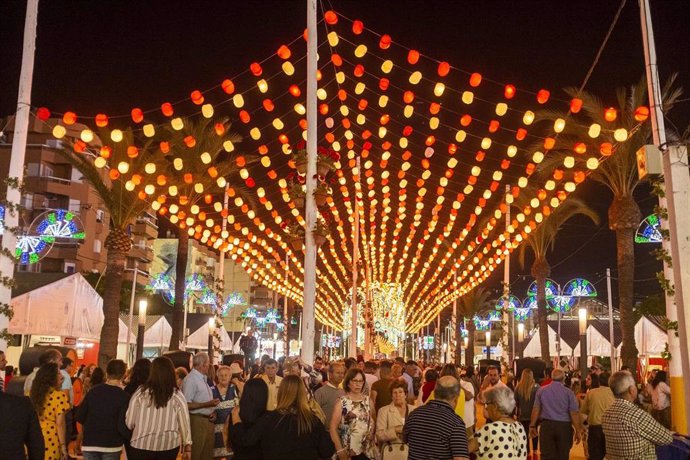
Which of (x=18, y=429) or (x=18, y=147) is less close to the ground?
(x=18, y=147)

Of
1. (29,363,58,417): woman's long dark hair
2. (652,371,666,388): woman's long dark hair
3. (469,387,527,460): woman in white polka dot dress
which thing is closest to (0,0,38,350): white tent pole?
(29,363,58,417): woman's long dark hair

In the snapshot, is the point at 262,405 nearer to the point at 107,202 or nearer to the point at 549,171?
the point at 107,202

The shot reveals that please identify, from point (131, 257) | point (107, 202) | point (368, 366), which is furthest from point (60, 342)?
point (131, 257)

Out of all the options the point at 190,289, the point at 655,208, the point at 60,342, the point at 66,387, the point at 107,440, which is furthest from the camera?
the point at 190,289

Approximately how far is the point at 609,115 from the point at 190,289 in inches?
1775

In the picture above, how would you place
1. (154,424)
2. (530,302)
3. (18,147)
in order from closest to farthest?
(154,424) → (18,147) → (530,302)

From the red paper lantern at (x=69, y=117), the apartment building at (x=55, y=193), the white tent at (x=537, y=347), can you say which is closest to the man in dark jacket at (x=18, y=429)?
the red paper lantern at (x=69, y=117)

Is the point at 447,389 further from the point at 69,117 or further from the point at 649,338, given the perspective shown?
the point at 649,338

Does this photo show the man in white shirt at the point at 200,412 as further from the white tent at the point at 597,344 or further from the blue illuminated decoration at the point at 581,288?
the blue illuminated decoration at the point at 581,288

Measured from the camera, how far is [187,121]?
2616 cm

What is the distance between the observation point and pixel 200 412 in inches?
388

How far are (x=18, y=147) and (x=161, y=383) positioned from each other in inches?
302

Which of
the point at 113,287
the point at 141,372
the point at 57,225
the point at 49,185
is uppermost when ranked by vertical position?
the point at 49,185

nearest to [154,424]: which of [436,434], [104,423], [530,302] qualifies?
[104,423]
